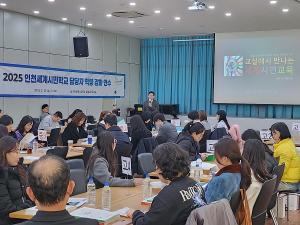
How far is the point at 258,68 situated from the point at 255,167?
10880mm

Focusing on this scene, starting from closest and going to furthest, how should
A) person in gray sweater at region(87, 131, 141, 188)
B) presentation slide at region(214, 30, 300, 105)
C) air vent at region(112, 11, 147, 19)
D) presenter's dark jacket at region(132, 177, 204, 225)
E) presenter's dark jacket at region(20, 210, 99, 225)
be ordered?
presenter's dark jacket at region(20, 210, 99, 225) → presenter's dark jacket at region(132, 177, 204, 225) → person in gray sweater at region(87, 131, 141, 188) → air vent at region(112, 11, 147, 19) → presentation slide at region(214, 30, 300, 105)

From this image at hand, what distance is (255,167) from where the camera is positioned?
427cm

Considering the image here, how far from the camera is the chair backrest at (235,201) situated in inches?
131

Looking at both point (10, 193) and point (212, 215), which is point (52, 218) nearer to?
point (212, 215)

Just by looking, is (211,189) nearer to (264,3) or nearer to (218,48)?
(264,3)

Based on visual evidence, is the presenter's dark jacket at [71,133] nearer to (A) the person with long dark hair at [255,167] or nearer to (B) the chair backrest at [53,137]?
(B) the chair backrest at [53,137]

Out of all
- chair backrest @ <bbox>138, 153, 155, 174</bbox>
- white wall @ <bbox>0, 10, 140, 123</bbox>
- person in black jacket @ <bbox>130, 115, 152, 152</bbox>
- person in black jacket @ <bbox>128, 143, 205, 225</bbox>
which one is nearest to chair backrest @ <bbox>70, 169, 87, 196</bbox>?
chair backrest @ <bbox>138, 153, 155, 174</bbox>

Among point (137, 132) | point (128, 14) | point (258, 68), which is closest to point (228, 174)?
point (137, 132)

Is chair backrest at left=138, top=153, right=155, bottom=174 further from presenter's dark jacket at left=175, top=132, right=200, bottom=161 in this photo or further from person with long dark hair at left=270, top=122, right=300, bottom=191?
person with long dark hair at left=270, top=122, right=300, bottom=191

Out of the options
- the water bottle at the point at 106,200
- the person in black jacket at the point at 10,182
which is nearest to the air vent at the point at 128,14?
the person in black jacket at the point at 10,182

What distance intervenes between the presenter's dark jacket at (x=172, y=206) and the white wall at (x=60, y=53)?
1015 centimetres

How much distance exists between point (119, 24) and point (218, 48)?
12.0 ft

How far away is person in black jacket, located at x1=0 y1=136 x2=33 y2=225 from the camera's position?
362 cm

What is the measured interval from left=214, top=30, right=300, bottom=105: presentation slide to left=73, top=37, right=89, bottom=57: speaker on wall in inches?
185
